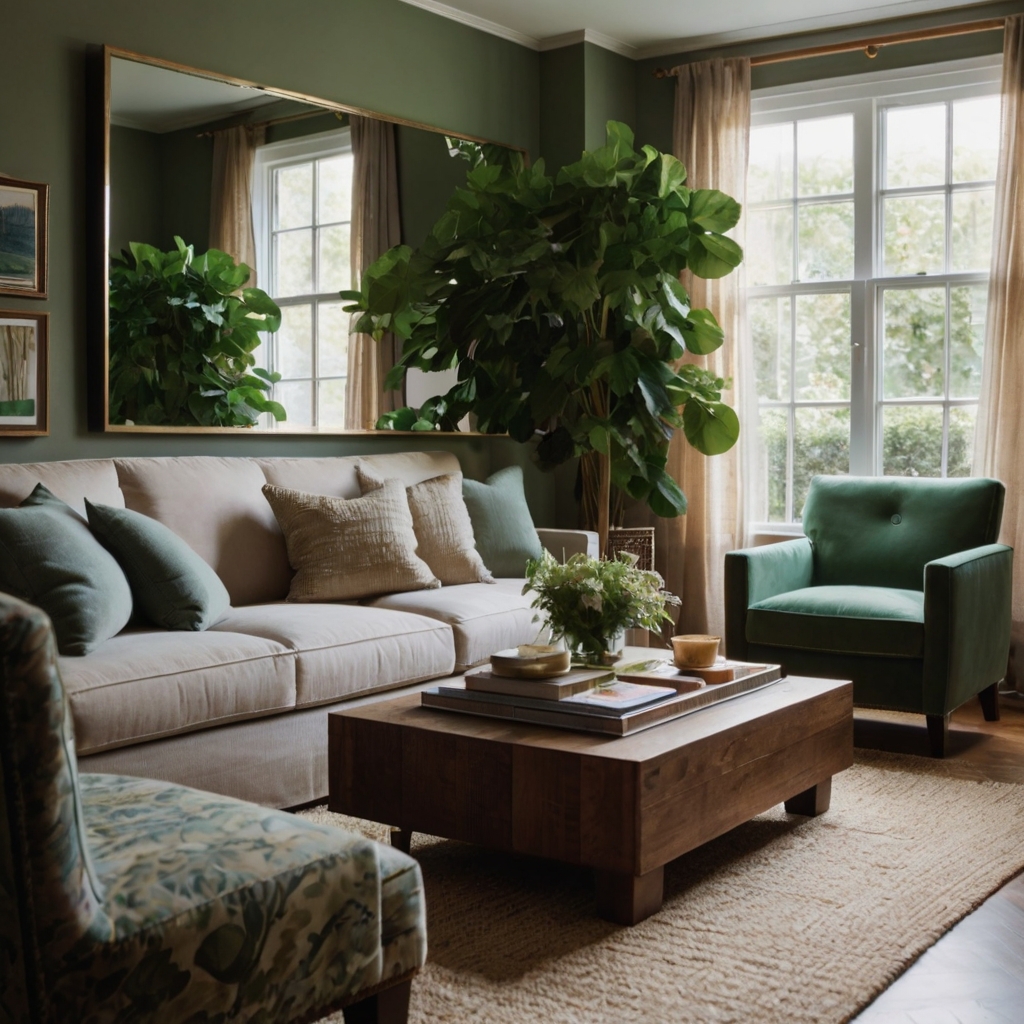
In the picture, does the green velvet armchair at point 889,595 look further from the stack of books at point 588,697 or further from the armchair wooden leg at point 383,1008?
the armchair wooden leg at point 383,1008

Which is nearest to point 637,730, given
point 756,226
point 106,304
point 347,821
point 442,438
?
point 347,821

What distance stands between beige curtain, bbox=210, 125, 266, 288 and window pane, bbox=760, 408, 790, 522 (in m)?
2.36

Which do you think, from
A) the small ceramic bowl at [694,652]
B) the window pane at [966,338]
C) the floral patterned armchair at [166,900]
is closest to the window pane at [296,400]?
the small ceramic bowl at [694,652]

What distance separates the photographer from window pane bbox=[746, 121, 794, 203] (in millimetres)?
5402

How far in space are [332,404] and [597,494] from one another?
4.16ft

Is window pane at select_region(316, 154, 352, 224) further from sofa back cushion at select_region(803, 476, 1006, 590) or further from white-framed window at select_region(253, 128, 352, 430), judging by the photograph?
sofa back cushion at select_region(803, 476, 1006, 590)

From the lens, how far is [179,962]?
4.83ft

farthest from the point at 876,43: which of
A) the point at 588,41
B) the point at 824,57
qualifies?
the point at 588,41

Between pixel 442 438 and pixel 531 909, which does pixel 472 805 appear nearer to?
pixel 531 909

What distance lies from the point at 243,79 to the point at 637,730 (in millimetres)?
2861

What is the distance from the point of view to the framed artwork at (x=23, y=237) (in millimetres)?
3574

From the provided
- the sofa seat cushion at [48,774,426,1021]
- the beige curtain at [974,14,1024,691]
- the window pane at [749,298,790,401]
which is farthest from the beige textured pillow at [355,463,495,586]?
the sofa seat cushion at [48,774,426,1021]

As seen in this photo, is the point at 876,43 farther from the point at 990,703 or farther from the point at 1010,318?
the point at 990,703

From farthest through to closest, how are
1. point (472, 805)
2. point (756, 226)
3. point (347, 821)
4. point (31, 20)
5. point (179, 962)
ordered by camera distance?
1. point (756, 226)
2. point (31, 20)
3. point (347, 821)
4. point (472, 805)
5. point (179, 962)
